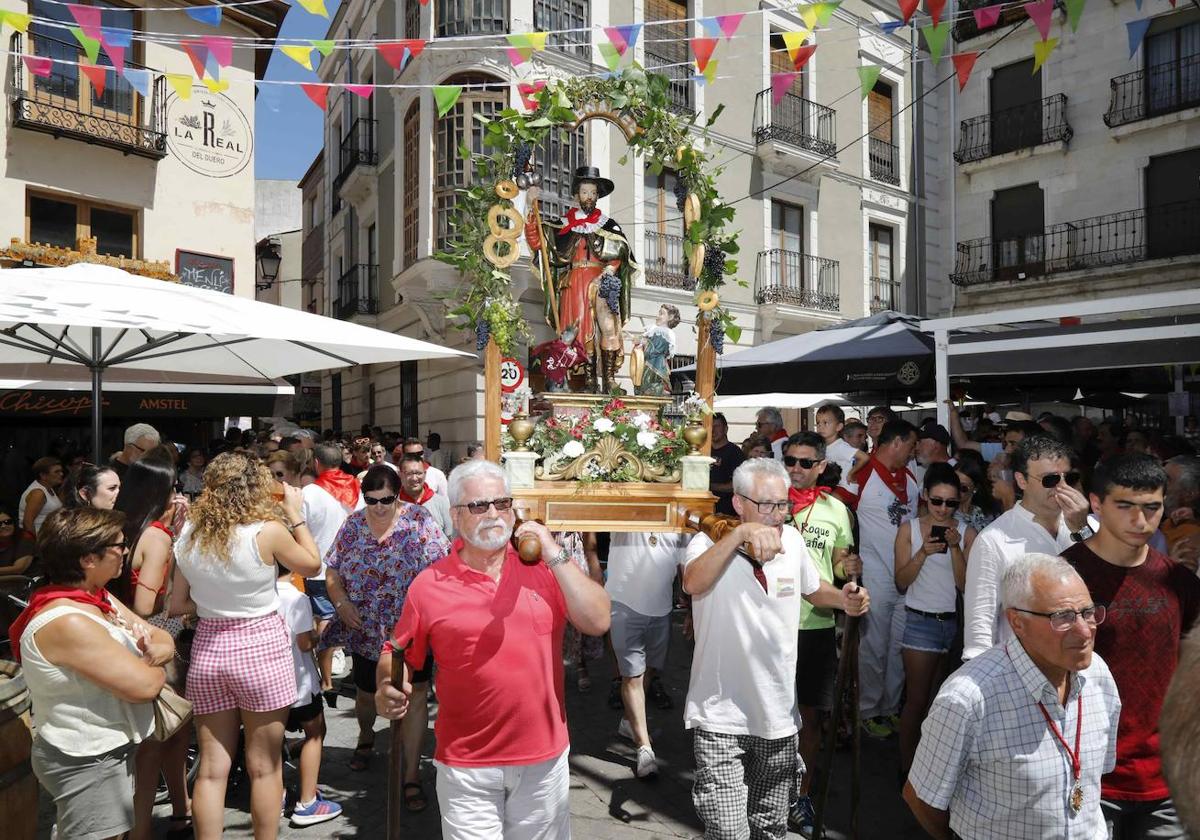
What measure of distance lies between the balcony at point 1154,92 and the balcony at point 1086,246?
76.2 inches

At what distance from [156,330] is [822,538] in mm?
4137

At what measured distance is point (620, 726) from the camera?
16.9ft

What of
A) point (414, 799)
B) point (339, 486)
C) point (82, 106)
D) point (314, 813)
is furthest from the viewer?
point (82, 106)

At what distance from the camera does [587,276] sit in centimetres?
497

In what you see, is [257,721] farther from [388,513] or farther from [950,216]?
[950,216]

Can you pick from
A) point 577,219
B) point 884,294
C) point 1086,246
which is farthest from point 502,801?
point 1086,246

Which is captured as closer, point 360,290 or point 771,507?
point 771,507

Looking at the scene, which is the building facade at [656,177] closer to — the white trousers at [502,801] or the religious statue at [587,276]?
the religious statue at [587,276]

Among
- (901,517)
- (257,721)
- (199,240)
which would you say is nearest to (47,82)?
(199,240)

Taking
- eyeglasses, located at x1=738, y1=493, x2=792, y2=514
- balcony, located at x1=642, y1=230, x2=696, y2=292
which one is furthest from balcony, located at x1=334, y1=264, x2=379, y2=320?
eyeglasses, located at x1=738, y1=493, x2=792, y2=514

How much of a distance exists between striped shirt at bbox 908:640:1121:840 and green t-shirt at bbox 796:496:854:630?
5.83 feet

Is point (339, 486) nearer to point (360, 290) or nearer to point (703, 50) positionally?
point (703, 50)

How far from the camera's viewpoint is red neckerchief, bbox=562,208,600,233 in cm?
496

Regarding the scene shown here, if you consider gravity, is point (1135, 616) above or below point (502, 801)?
above
